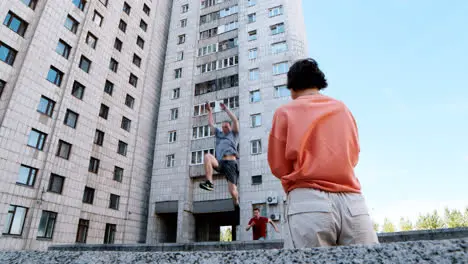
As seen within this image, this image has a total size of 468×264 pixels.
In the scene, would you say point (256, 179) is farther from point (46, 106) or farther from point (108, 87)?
point (46, 106)

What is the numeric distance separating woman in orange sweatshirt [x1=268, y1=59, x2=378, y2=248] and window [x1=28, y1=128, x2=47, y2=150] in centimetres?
2420

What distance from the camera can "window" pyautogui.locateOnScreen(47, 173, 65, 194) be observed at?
71.3ft

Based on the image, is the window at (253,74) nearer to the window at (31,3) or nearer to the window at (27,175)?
the window at (31,3)

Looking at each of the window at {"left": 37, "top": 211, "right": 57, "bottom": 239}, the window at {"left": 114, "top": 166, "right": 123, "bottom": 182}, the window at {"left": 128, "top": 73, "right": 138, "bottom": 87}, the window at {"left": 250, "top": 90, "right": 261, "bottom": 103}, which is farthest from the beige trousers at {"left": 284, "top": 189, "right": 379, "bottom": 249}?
the window at {"left": 128, "top": 73, "right": 138, "bottom": 87}

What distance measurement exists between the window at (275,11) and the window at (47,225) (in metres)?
28.7

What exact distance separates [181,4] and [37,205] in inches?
1185

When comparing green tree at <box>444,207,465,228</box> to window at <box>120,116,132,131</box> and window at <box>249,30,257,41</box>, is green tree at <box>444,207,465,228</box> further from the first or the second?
window at <box>120,116,132,131</box>

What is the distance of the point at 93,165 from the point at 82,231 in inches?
229

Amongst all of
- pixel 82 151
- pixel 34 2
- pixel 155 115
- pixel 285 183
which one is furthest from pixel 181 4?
pixel 285 183

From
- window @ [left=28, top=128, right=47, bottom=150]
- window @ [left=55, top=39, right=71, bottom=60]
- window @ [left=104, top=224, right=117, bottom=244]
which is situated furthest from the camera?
window @ [left=104, top=224, right=117, bottom=244]

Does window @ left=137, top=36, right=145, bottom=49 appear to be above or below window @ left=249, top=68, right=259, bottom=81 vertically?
above

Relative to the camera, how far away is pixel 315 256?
3.79 ft

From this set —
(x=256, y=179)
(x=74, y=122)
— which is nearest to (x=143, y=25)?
(x=74, y=122)

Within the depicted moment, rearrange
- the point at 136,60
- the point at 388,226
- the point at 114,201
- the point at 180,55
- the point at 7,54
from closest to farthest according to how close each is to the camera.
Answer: the point at 7,54, the point at 114,201, the point at 136,60, the point at 180,55, the point at 388,226
